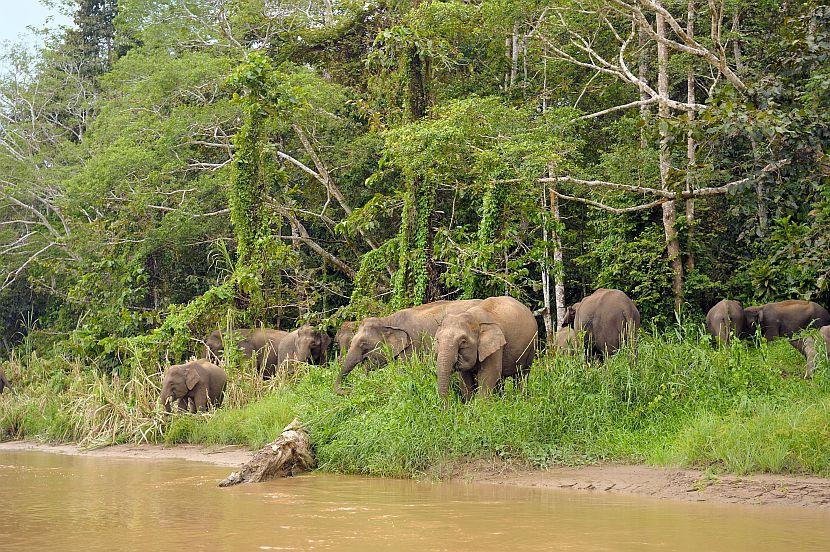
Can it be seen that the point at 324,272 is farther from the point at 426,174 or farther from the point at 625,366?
the point at 625,366

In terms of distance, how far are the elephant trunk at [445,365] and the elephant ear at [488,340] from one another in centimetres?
50

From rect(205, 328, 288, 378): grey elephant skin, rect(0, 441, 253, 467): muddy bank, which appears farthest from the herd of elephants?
rect(0, 441, 253, 467): muddy bank

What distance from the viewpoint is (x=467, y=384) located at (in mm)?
12203

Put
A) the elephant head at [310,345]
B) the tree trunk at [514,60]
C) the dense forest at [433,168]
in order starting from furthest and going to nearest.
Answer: the tree trunk at [514,60] → the elephant head at [310,345] → the dense forest at [433,168]

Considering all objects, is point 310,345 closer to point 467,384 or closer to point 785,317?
point 467,384

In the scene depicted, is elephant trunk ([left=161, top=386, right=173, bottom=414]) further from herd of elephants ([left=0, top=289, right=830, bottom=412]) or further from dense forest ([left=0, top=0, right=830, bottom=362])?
dense forest ([left=0, top=0, right=830, bottom=362])

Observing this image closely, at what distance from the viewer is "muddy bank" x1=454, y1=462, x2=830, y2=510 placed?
336 inches

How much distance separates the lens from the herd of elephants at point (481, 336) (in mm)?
11953

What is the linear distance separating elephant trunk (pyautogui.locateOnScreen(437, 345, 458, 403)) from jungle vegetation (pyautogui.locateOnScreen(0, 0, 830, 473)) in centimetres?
55

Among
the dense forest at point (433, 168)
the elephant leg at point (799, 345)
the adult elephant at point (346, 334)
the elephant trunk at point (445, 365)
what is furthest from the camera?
the adult elephant at point (346, 334)

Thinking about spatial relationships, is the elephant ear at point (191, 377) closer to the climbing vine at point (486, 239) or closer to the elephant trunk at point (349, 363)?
the elephant trunk at point (349, 363)

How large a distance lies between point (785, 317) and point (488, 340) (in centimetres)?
634

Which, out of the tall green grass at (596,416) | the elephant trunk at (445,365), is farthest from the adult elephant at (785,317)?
the elephant trunk at (445,365)

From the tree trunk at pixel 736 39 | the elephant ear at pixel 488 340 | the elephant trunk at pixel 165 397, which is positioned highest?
the tree trunk at pixel 736 39
